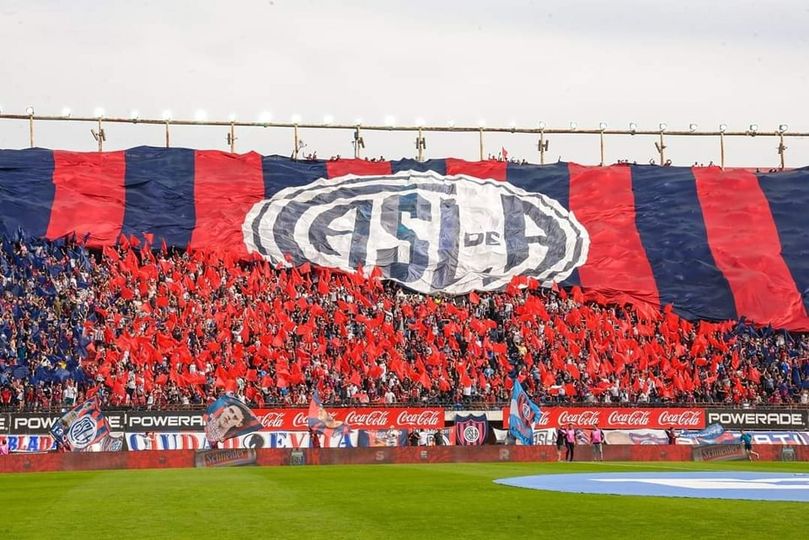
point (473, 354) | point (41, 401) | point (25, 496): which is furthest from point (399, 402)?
point (25, 496)

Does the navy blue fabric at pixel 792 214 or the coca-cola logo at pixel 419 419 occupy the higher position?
the navy blue fabric at pixel 792 214

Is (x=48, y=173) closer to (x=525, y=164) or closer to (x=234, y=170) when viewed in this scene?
(x=234, y=170)

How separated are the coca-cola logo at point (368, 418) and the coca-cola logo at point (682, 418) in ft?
37.8

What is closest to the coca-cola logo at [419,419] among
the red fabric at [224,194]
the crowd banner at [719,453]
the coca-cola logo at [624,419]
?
the coca-cola logo at [624,419]

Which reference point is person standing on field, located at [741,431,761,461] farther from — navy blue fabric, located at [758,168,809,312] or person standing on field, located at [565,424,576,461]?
navy blue fabric, located at [758,168,809,312]

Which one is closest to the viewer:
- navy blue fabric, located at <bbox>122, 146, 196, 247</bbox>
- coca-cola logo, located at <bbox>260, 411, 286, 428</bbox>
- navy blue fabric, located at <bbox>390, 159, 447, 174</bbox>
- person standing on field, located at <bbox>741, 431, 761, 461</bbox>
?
person standing on field, located at <bbox>741, 431, 761, 461</bbox>

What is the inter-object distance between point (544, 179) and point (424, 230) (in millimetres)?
7878

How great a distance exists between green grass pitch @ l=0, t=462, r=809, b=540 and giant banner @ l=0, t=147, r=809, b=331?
3163 centimetres

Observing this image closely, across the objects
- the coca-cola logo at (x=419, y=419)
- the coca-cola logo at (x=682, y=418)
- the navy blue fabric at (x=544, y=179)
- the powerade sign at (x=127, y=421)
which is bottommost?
the coca-cola logo at (x=682, y=418)

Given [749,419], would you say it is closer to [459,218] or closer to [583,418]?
[583,418]

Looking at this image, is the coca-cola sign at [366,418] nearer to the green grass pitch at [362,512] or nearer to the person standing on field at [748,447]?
the person standing on field at [748,447]

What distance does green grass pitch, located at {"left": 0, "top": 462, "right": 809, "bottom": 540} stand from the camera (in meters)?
17.4

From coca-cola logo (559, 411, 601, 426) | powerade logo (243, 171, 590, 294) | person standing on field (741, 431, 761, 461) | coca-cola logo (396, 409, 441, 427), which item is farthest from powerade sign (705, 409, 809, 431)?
powerade logo (243, 171, 590, 294)

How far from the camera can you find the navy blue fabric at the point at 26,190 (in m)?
58.7
